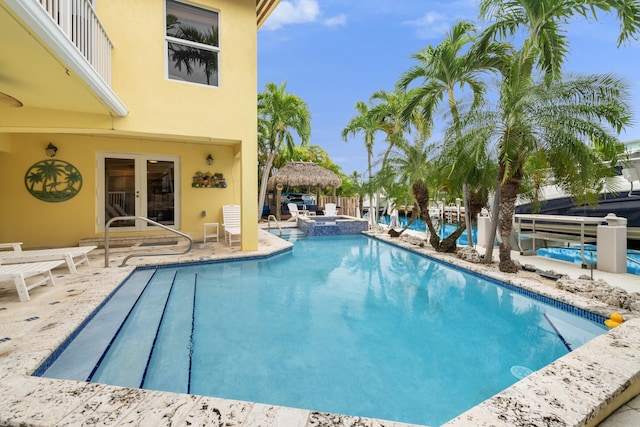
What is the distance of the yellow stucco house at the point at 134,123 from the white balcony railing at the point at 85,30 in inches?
0.9

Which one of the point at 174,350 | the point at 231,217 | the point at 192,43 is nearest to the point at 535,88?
the point at 174,350

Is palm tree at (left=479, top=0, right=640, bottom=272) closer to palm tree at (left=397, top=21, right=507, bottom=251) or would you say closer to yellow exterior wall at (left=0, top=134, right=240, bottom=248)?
Result: palm tree at (left=397, top=21, right=507, bottom=251)

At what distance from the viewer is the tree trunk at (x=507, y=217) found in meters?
6.77

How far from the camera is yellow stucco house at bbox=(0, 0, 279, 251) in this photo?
5.61 m

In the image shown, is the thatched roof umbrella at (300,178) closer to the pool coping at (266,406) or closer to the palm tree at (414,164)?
the palm tree at (414,164)

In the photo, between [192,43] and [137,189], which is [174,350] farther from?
[137,189]

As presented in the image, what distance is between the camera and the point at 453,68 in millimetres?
9047

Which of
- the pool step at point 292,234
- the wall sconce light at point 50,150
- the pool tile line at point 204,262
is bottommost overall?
the pool tile line at point 204,262

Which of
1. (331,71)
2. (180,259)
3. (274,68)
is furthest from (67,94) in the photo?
(274,68)

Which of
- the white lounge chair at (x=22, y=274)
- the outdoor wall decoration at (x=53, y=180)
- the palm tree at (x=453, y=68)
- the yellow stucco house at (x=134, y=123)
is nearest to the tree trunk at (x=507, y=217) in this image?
the palm tree at (x=453, y=68)

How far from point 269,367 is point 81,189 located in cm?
880

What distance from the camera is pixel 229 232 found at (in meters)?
9.11

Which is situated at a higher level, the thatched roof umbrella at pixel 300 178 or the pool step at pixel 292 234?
the thatched roof umbrella at pixel 300 178

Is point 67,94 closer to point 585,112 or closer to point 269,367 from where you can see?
point 269,367
